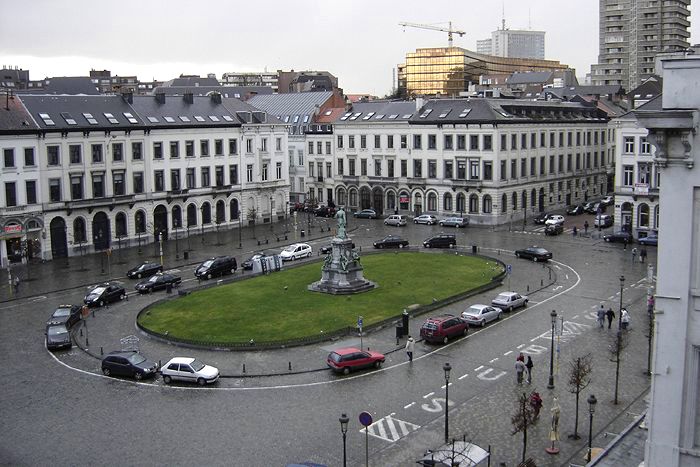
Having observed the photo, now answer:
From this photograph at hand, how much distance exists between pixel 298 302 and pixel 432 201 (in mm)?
47767

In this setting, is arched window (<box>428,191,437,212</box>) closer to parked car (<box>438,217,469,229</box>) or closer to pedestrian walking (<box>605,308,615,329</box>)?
parked car (<box>438,217,469,229</box>)

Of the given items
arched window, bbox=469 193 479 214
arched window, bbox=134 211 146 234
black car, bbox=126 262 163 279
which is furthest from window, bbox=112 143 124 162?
arched window, bbox=469 193 479 214

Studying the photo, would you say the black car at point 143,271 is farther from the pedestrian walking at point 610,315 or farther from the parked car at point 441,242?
the pedestrian walking at point 610,315

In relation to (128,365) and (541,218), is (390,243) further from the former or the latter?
(128,365)

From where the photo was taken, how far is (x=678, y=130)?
58.4 feet

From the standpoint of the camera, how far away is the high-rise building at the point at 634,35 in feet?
557

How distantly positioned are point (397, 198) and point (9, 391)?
227 feet

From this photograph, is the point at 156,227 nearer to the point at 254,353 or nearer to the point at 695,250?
the point at 254,353

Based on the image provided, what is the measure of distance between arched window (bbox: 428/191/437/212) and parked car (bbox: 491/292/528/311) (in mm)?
46296

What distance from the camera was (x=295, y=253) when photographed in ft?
233

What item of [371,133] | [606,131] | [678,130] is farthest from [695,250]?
[606,131]

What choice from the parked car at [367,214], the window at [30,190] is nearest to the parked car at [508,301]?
the window at [30,190]

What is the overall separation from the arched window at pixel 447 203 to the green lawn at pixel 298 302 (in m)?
28.8

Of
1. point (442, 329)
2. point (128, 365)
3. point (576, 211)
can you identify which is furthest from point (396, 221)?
point (128, 365)
